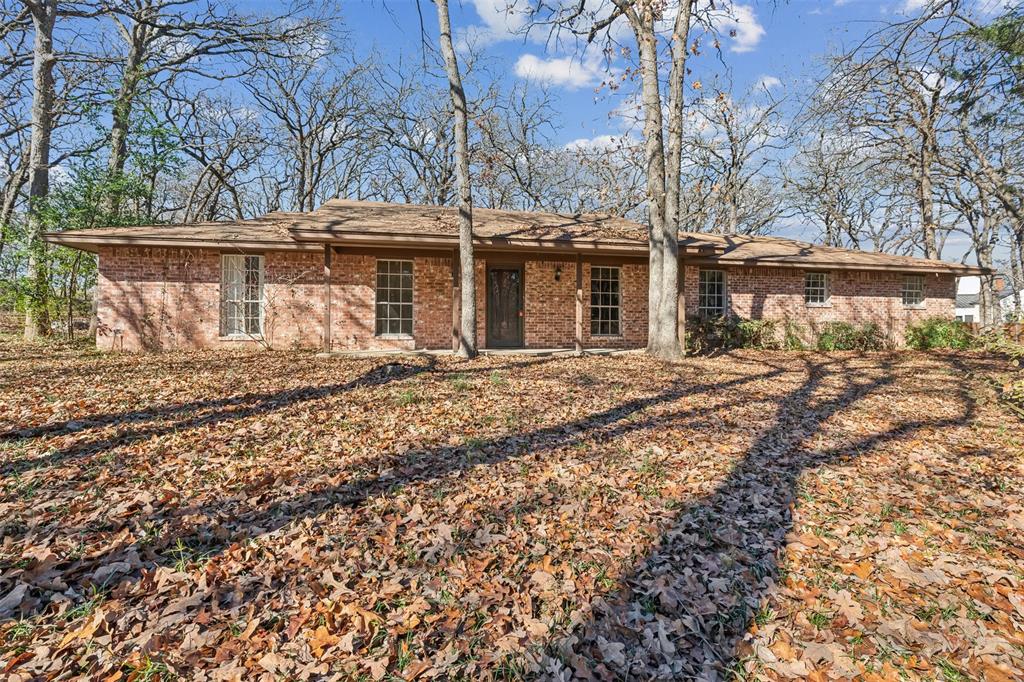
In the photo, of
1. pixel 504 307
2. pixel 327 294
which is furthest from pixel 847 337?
pixel 327 294

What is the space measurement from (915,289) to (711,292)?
7004 mm

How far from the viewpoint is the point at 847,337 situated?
13.8 m

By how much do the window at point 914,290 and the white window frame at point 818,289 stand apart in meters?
2.84

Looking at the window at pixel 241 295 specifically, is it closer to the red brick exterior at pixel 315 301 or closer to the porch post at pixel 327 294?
the red brick exterior at pixel 315 301

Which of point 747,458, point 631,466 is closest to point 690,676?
point 631,466

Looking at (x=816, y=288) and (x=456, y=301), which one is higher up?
(x=816, y=288)

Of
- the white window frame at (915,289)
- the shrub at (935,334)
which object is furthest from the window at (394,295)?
the white window frame at (915,289)

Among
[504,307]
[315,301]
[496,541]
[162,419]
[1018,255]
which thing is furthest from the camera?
[1018,255]

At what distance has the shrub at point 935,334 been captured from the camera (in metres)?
13.7

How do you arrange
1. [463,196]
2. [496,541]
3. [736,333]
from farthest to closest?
[736,333] < [463,196] < [496,541]

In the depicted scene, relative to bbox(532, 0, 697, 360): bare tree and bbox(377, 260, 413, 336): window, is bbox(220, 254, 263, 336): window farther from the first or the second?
bbox(532, 0, 697, 360): bare tree

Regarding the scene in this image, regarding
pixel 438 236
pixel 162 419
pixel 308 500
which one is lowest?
pixel 308 500

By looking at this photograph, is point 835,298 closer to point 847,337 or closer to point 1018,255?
point 847,337

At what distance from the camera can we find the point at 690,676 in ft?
7.12
